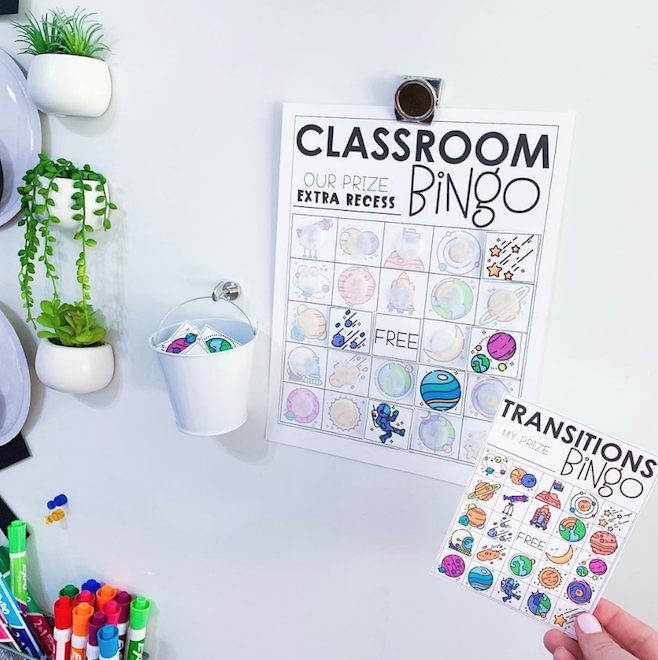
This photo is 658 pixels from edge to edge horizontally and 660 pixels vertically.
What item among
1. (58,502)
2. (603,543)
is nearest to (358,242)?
(603,543)

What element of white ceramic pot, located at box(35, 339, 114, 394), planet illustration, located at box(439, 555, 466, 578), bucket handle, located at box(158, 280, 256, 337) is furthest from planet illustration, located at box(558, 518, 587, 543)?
white ceramic pot, located at box(35, 339, 114, 394)

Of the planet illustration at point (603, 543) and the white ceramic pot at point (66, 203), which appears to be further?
the white ceramic pot at point (66, 203)

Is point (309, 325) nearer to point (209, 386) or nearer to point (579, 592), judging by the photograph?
point (209, 386)

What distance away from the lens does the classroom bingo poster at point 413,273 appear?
0.68 meters

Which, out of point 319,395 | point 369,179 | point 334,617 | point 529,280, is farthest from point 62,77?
point 334,617

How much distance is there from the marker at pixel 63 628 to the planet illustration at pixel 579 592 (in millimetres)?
741

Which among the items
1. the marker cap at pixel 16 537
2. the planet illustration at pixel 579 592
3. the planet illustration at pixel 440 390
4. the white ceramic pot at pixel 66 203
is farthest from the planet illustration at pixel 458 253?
the marker cap at pixel 16 537

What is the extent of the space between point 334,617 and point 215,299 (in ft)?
1.55

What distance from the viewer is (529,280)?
69 centimetres

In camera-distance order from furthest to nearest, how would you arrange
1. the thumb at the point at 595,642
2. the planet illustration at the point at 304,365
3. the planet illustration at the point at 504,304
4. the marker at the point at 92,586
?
the marker at the point at 92,586
the planet illustration at the point at 304,365
the planet illustration at the point at 504,304
the thumb at the point at 595,642

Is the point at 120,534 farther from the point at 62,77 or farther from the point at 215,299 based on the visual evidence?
the point at 62,77

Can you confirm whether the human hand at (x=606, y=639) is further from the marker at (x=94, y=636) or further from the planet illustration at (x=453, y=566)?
the marker at (x=94, y=636)

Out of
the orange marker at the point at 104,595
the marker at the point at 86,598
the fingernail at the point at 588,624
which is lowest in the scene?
the marker at the point at 86,598

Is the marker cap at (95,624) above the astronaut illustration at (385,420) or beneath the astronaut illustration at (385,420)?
beneath
